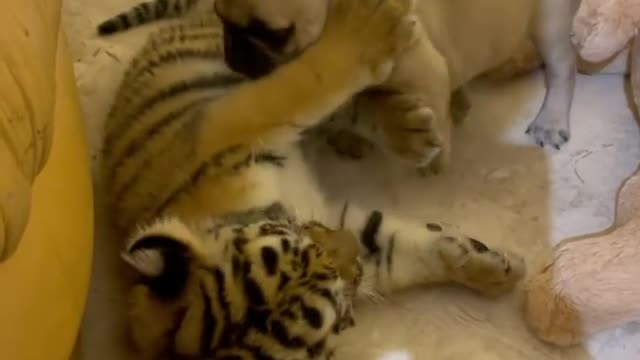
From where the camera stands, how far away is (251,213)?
56.2 inches

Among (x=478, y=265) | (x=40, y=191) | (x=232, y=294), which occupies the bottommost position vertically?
(x=478, y=265)

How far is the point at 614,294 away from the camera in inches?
57.4

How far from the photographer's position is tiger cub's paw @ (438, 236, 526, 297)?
154 cm

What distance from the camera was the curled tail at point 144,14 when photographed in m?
1.79

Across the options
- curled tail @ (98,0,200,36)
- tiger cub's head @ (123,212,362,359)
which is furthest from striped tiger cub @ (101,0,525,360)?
curled tail @ (98,0,200,36)

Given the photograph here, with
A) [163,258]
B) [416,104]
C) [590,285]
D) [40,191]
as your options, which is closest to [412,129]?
[416,104]

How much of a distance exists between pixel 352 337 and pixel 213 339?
0.32m

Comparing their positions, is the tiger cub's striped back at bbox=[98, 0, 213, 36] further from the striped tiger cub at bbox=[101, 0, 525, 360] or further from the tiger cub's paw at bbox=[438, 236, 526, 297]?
the tiger cub's paw at bbox=[438, 236, 526, 297]

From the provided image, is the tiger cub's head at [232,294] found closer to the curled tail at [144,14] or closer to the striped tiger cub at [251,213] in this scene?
the striped tiger cub at [251,213]

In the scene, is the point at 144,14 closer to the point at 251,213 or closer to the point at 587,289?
the point at 251,213

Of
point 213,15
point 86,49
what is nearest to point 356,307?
point 213,15

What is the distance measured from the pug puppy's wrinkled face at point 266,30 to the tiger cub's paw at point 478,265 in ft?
1.00

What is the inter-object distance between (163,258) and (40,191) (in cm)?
15

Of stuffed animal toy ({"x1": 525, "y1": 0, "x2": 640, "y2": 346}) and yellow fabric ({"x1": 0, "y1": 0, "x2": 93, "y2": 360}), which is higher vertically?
yellow fabric ({"x1": 0, "y1": 0, "x2": 93, "y2": 360})
